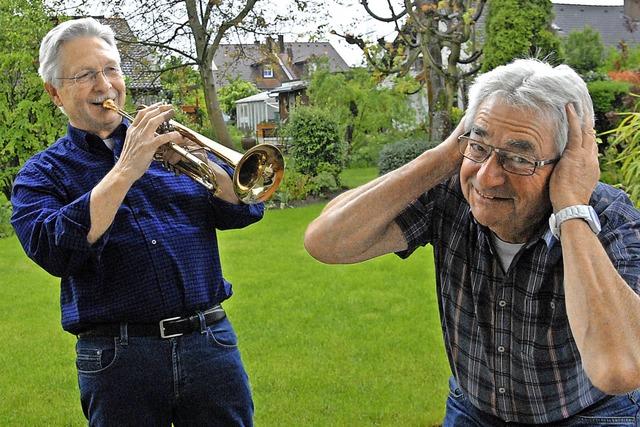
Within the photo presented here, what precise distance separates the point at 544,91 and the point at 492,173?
9.8 inches

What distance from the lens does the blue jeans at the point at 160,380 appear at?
2.63m

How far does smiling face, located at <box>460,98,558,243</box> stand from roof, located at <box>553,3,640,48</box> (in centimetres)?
3574

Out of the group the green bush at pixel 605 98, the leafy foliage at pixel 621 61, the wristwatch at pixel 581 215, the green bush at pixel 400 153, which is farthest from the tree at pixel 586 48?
the wristwatch at pixel 581 215

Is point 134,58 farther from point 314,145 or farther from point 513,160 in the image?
point 513,160

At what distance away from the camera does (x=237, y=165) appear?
115 inches

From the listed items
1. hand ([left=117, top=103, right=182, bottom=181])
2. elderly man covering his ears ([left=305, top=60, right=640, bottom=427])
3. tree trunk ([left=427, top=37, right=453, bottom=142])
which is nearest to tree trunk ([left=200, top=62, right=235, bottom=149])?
tree trunk ([left=427, top=37, right=453, bottom=142])

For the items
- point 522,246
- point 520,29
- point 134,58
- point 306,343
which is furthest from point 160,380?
point 134,58

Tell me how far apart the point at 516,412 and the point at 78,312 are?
144cm

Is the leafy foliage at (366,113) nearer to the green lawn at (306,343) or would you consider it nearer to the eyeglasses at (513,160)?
the green lawn at (306,343)

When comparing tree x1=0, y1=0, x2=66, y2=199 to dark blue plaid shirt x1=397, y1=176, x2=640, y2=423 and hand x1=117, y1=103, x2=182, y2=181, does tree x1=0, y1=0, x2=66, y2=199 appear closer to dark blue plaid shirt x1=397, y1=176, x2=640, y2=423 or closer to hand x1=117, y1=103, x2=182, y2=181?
hand x1=117, y1=103, x2=182, y2=181

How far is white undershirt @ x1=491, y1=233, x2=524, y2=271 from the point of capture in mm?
2230

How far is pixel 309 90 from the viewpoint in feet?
69.4

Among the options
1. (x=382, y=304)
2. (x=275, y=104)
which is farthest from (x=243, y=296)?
(x=275, y=104)

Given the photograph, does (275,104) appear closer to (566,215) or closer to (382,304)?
(382,304)
